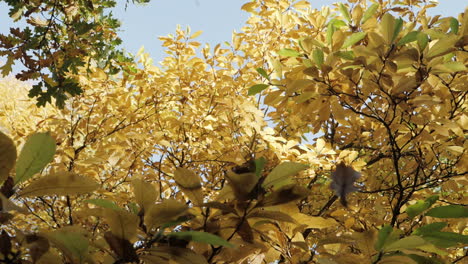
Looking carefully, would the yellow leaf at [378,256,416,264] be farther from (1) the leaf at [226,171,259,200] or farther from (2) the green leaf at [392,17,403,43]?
(2) the green leaf at [392,17,403,43]

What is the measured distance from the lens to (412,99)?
6.30 ft

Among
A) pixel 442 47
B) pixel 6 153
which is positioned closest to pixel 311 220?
pixel 6 153

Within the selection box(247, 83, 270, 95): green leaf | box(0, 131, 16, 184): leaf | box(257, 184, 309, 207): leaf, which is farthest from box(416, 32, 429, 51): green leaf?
box(0, 131, 16, 184): leaf

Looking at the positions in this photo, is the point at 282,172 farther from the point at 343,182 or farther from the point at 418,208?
the point at 418,208

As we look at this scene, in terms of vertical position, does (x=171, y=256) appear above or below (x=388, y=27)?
below

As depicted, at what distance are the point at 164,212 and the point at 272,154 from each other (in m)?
2.30

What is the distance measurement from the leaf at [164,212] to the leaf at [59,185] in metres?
0.12

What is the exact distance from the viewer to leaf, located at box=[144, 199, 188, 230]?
73 centimetres

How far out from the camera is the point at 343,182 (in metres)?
0.68

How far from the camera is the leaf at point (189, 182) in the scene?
0.79 meters

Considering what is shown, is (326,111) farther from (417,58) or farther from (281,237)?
(281,237)

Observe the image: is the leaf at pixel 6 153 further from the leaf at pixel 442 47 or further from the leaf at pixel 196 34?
the leaf at pixel 196 34

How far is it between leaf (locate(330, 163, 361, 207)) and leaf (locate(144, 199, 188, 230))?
0.28 metres

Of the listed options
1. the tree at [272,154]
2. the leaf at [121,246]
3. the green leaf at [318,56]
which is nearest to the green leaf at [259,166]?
the tree at [272,154]
